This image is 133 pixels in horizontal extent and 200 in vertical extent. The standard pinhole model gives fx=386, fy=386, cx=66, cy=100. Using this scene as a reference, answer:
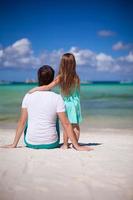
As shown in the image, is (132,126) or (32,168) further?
(132,126)

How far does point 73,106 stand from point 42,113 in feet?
1.09

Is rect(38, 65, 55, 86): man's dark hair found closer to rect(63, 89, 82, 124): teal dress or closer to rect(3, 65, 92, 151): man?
rect(3, 65, 92, 151): man

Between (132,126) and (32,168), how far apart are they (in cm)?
394

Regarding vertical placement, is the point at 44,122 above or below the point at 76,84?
below

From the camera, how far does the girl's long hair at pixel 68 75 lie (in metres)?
3.27

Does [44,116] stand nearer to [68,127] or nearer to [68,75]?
[68,127]

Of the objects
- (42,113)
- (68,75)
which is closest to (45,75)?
(68,75)

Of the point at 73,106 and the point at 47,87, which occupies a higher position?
the point at 47,87

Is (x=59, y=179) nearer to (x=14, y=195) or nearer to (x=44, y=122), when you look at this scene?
(x=14, y=195)

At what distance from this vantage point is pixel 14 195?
1996mm


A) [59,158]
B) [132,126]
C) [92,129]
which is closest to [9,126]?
[92,129]

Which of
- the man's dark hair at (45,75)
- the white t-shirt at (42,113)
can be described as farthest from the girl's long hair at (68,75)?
the white t-shirt at (42,113)

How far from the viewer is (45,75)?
3.24 meters

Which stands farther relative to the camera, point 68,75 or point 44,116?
point 68,75
